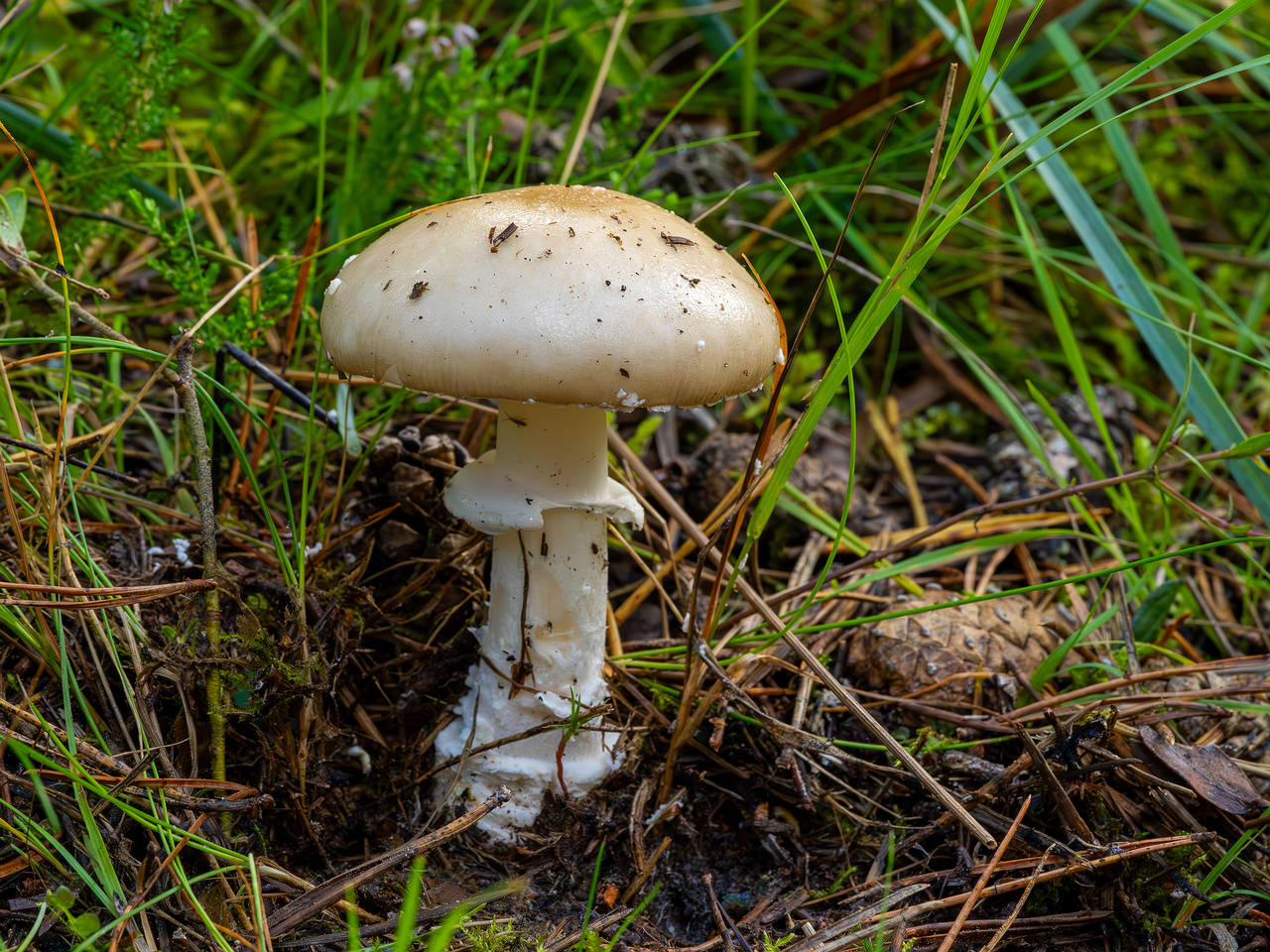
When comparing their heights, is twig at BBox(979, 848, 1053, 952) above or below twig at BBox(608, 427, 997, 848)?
below

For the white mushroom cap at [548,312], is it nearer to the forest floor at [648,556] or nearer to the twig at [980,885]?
the forest floor at [648,556]

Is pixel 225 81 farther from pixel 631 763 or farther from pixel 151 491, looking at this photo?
pixel 631 763

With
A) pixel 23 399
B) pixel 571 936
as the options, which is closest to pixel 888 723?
pixel 571 936

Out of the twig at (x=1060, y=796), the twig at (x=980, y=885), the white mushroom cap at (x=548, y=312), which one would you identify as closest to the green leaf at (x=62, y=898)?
the white mushroom cap at (x=548, y=312)

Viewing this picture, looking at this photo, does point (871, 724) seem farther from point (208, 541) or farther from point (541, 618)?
point (208, 541)

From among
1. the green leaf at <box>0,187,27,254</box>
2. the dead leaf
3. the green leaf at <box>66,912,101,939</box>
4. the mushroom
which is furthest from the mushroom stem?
the dead leaf

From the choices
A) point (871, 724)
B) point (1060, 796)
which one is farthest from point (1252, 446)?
point (871, 724)

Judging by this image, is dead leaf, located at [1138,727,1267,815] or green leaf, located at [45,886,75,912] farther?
dead leaf, located at [1138,727,1267,815]

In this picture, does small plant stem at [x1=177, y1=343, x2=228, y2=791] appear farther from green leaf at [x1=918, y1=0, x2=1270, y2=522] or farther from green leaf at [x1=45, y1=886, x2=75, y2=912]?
green leaf at [x1=918, y1=0, x2=1270, y2=522]
